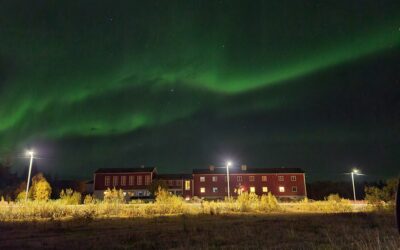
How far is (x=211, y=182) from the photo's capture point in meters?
78.9

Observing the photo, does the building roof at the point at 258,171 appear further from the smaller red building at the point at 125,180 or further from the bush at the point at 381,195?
the bush at the point at 381,195

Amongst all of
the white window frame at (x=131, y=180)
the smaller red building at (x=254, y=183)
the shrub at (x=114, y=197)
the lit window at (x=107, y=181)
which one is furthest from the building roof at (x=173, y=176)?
the shrub at (x=114, y=197)

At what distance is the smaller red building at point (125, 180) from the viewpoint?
75.4 meters

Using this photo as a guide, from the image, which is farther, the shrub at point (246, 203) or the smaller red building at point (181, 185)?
the smaller red building at point (181, 185)

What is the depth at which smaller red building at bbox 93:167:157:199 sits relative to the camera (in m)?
75.4

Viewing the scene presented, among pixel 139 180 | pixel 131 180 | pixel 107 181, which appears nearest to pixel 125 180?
pixel 131 180

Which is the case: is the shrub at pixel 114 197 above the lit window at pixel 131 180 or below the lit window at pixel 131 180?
below

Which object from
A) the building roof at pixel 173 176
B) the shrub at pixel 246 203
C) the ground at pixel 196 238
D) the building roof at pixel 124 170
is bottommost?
the ground at pixel 196 238

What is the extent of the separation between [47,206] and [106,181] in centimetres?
4903

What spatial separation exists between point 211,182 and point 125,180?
19.8m

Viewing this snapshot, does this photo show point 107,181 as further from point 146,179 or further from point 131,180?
point 146,179

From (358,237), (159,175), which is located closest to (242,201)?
(358,237)

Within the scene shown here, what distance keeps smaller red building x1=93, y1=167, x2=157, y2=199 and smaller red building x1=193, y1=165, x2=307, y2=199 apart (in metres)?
11.4

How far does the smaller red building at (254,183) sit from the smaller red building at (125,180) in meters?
11.4
